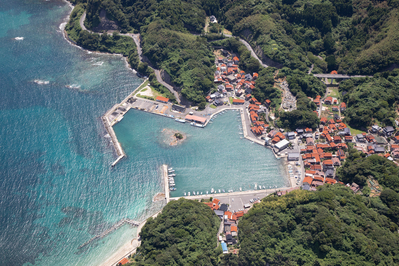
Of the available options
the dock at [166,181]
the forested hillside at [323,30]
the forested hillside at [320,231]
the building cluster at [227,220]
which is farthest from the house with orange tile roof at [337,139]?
the dock at [166,181]

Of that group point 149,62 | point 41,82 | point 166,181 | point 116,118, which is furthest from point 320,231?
point 41,82

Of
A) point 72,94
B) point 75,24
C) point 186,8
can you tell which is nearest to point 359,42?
point 186,8

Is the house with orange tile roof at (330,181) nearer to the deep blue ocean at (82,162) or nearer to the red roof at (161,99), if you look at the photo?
the deep blue ocean at (82,162)

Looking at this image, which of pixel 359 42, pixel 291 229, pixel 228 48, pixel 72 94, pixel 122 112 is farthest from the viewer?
pixel 228 48

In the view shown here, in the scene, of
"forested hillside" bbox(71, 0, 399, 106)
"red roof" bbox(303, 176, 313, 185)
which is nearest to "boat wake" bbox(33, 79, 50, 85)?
"forested hillside" bbox(71, 0, 399, 106)

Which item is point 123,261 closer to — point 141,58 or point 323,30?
point 141,58

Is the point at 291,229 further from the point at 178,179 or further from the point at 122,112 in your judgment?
the point at 122,112
